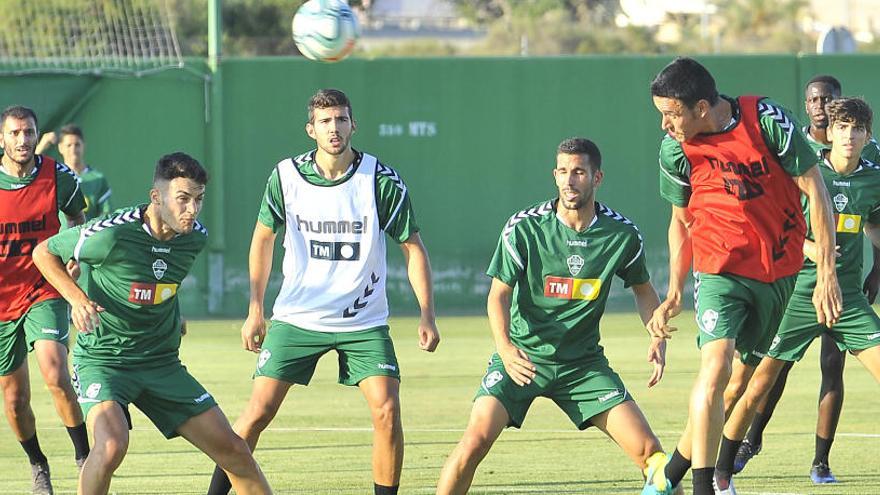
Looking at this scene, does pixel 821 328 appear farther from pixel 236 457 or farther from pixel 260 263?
pixel 236 457

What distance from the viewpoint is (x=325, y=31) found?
1222 centimetres

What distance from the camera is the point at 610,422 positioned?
8.20 meters

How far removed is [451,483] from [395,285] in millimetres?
15560

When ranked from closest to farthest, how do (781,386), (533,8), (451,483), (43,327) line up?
(451,483) → (43,327) → (781,386) → (533,8)

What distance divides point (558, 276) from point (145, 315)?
83.7 inches

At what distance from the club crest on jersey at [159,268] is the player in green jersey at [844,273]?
3.54 m

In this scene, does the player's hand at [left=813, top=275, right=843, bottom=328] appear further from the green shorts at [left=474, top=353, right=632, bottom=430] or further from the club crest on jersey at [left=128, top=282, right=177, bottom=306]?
the club crest on jersey at [left=128, top=282, right=177, bottom=306]

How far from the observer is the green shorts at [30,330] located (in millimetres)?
10156

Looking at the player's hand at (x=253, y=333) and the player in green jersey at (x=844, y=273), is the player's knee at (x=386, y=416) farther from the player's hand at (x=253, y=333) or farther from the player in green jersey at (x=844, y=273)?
the player in green jersey at (x=844, y=273)

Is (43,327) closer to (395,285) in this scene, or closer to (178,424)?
(178,424)

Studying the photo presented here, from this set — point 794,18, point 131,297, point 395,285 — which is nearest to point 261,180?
point 395,285

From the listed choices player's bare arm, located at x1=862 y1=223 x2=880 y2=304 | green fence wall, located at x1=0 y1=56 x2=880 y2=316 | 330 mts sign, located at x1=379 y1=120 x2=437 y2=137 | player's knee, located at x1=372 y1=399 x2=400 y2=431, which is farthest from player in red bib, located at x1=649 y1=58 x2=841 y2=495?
330 mts sign, located at x1=379 y1=120 x2=437 y2=137

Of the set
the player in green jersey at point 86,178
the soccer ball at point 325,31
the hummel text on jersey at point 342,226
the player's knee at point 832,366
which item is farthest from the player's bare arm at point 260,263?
the player in green jersey at point 86,178

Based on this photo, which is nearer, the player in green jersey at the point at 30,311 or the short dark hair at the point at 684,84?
the short dark hair at the point at 684,84
